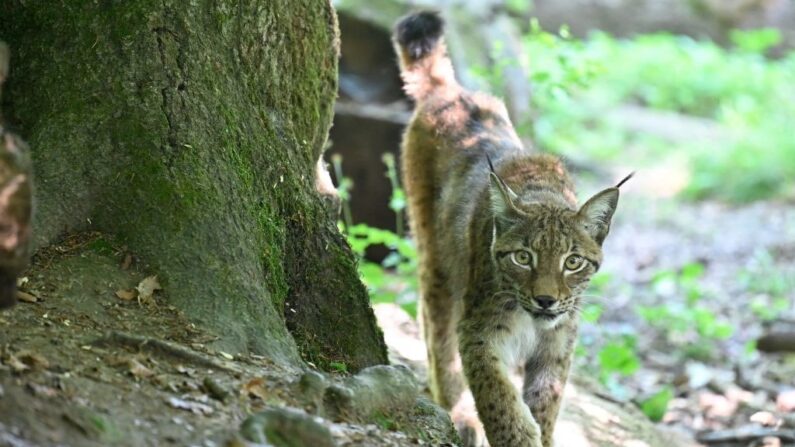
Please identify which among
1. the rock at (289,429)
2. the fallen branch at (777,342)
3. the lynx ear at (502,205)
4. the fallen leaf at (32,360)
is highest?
the lynx ear at (502,205)

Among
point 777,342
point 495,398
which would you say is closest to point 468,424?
point 495,398

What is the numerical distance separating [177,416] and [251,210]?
57.5 inches

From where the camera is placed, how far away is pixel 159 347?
13.8 feet

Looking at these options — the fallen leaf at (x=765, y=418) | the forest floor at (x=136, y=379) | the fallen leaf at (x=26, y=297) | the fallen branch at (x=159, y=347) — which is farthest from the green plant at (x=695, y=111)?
the fallen leaf at (x=26, y=297)

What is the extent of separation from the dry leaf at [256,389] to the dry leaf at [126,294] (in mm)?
719

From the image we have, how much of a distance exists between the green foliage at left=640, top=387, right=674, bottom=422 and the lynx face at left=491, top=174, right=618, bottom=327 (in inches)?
103

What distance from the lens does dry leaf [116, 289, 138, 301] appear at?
14.8 feet

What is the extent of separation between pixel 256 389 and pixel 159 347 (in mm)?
421

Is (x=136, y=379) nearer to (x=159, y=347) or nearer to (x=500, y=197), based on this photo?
(x=159, y=347)

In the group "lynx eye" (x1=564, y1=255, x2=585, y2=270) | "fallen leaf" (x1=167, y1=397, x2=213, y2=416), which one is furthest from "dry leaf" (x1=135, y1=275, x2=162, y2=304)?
"lynx eye" (x1=564, y1=255, x2=585, y2=270)

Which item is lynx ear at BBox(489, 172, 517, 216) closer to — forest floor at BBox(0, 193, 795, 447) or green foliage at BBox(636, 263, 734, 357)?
forest floor at BBox(0, 193, 795, 447)

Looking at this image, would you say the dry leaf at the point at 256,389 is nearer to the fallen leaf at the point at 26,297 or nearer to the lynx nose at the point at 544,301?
the fallen leaf at the point at 26,297

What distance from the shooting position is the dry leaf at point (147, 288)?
454 centimetres

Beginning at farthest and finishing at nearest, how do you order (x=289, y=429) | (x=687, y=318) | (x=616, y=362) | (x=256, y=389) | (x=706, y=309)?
(x=706, y=309)
(x=687, y=318)
(x=616, y=362)
(x=256, y=389)
(x=289, y=429)
